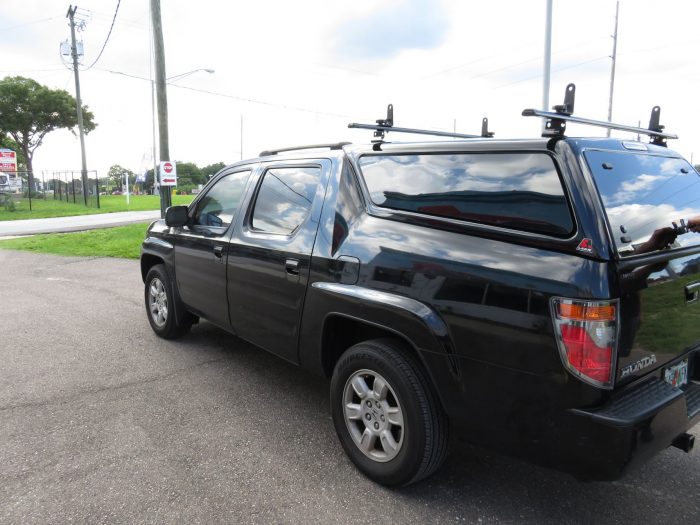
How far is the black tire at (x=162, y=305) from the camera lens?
5041 millimetres

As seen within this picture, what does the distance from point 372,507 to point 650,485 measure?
1541 mm

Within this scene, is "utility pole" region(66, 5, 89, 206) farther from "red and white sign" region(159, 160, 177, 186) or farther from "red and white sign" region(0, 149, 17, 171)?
"red and white sign" region(159, 160, 177, 186)

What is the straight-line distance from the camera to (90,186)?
35094 mm

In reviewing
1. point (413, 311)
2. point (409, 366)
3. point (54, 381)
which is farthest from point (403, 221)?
point (54, 381)

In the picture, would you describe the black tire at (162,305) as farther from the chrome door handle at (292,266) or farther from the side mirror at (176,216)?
the chrome door handle at (292,266)

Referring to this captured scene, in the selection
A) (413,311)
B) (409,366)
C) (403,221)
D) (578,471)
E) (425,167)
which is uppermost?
(425,167)

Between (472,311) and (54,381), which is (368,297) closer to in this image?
(472,311)

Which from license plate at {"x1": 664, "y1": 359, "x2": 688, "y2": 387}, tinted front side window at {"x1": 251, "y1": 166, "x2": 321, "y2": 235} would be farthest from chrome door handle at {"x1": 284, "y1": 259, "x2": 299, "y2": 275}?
license plate at {"x1": 664, "y1": 359, "x2": 688, "y2": 387}

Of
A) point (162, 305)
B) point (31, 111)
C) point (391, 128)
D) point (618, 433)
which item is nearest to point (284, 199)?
point (391, 128)

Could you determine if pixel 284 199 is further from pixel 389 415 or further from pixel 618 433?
pixel 618 433

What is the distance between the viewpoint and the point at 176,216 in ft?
15.0

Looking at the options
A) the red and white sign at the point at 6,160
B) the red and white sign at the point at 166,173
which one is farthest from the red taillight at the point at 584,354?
the red and white sign at the point at 6,160

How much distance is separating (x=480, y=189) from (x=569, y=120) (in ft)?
1.61

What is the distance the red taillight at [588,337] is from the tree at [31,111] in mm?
42868
